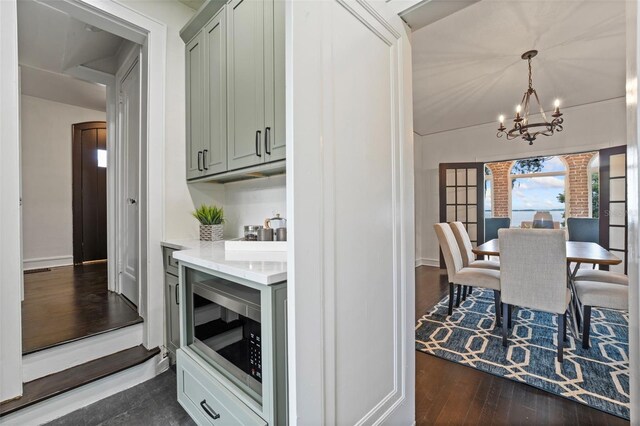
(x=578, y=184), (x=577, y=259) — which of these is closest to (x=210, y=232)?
(x=577, y=259)

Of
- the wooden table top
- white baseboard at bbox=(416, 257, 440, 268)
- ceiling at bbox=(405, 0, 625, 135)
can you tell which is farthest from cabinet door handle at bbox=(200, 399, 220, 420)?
white baseboard at bbox=(416, 257, 440, 268)

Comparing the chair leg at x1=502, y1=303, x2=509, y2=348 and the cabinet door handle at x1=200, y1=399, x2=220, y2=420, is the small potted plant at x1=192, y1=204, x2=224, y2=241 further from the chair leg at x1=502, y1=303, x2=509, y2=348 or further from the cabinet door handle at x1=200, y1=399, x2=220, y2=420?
the chair leg at x1=502, y1=303, x2=509, y2=348

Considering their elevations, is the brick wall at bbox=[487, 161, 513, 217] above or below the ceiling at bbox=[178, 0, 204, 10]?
below

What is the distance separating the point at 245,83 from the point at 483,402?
7.96 feet

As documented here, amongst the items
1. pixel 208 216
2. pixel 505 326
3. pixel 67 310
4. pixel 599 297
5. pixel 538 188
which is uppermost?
pixel 538 188

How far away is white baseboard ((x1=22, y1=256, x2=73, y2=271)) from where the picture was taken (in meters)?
3.82

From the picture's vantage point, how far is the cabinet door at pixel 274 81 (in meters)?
1.52

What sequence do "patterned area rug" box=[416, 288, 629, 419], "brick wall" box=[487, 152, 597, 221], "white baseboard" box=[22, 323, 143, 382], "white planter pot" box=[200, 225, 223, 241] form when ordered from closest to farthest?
1. "white baseboard" box=[22, 323, 143, 382]
2. "patterned area rug" box=[416, 288, 629, 419]
3. "white planter pot" box=[200, 225, 223, 241]
4. "brick wall" box=[487, 152, 597, 221]

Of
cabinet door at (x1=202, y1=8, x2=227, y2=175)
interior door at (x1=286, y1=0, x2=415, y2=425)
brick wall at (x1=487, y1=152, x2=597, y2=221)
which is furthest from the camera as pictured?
brick wall at (x1=487, y1=152, x2=597, y2=221)

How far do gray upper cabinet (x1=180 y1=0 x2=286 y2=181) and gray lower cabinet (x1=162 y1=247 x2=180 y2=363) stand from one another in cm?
67

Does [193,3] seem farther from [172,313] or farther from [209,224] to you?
[172,313]

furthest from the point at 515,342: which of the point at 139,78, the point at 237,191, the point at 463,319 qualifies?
the point at 139,78

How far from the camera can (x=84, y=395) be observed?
1660 millimetres

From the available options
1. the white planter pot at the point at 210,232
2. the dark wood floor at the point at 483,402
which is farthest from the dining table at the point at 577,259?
the white planter pot at the point at 210,232
